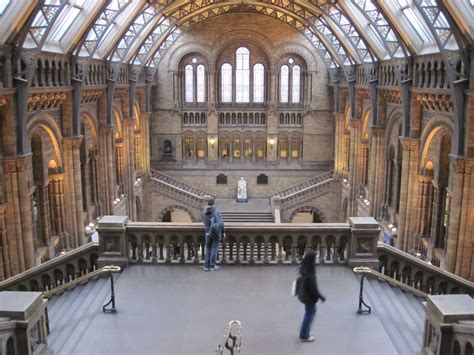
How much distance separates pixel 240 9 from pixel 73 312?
30725 mm

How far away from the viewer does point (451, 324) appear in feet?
20.2

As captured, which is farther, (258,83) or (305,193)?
(258,83)

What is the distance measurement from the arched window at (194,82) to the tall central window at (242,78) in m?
1.37

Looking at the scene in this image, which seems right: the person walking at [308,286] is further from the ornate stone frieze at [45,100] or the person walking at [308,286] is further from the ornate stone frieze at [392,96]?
the ornate stone frieze at [392,96]

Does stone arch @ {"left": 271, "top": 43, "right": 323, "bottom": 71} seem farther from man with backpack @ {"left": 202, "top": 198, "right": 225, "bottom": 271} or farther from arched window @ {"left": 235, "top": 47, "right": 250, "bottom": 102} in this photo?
man with backpack @ {"left": 202, "top": 198, "right": 225, "bottom": 271}

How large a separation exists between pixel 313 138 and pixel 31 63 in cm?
2581

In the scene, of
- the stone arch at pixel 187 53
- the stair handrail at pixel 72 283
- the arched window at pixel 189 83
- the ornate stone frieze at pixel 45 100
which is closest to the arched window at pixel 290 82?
the stone arch at pixel 187 53

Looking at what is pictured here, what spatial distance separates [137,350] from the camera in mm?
7676

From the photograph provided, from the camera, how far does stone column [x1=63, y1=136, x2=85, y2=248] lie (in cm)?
2058

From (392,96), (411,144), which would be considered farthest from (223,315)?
(392,96)

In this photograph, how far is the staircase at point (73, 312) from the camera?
8.04m

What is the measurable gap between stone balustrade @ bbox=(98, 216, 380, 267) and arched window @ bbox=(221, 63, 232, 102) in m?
28.7

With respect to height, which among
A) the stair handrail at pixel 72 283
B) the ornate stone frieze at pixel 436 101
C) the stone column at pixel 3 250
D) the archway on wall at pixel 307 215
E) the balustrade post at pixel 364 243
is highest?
the ornate stone frieze at pixel 436 101

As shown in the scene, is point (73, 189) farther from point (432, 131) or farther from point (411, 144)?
point (432, 131)
